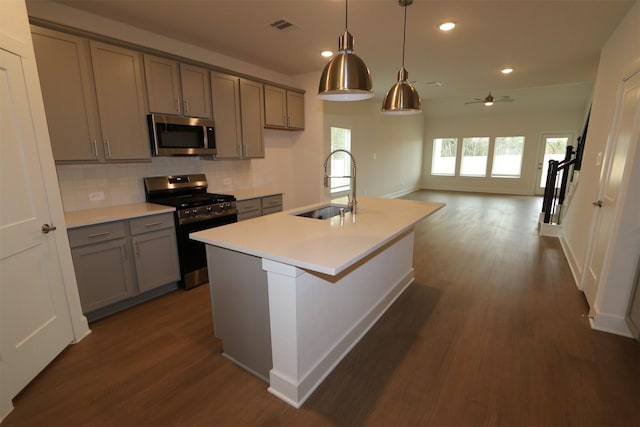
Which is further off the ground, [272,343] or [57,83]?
[57,83]

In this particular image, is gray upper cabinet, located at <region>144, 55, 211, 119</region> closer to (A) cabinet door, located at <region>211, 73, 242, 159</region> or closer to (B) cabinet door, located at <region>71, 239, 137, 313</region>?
(A) cabinet door, located at <region>211, 73, 242, 159</region>

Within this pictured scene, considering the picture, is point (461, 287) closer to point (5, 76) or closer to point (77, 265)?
point (77, 265)

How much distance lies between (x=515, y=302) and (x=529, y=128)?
8.38 meters

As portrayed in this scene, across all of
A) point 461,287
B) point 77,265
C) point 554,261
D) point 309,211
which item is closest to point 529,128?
point 554,261

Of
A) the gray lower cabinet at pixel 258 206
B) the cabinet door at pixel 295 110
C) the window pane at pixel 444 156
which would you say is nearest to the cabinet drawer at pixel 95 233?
the gray lower cabinet at pixel 258 206

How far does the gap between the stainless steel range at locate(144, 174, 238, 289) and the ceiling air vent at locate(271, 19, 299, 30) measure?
72.4 inches

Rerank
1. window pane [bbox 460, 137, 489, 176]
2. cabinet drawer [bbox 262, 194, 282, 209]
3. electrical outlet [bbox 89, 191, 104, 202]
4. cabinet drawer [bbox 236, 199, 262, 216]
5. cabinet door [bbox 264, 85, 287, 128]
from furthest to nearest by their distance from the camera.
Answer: window pane [bbox 460, 137, 489, 176]
cabinet door [bbox 264, 85, 287, 128]
cabinet drawer [bbox 262, 194, 282, 209]
cabinet drawer [bbox 236, 199, 262, 216]
electrical outlet [bbox 89, 191, 104, 202]

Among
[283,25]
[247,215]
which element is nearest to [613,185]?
[283,25]

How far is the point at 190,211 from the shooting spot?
118 inches

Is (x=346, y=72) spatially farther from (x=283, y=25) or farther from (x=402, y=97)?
(x=283, y=25)

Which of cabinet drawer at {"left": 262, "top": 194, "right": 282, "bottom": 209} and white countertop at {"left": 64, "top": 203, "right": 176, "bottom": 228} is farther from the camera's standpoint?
cabinet drawer at {"left": 262, "top": 194, "right": 282, "bottom": 209}

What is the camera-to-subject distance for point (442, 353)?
2119mm

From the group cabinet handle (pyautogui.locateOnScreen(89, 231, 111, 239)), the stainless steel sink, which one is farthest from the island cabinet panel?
cabinet handle (pyautogui.locateOnScreen(89, 231, 111, 239))

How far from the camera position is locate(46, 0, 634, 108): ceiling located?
2.54 m
